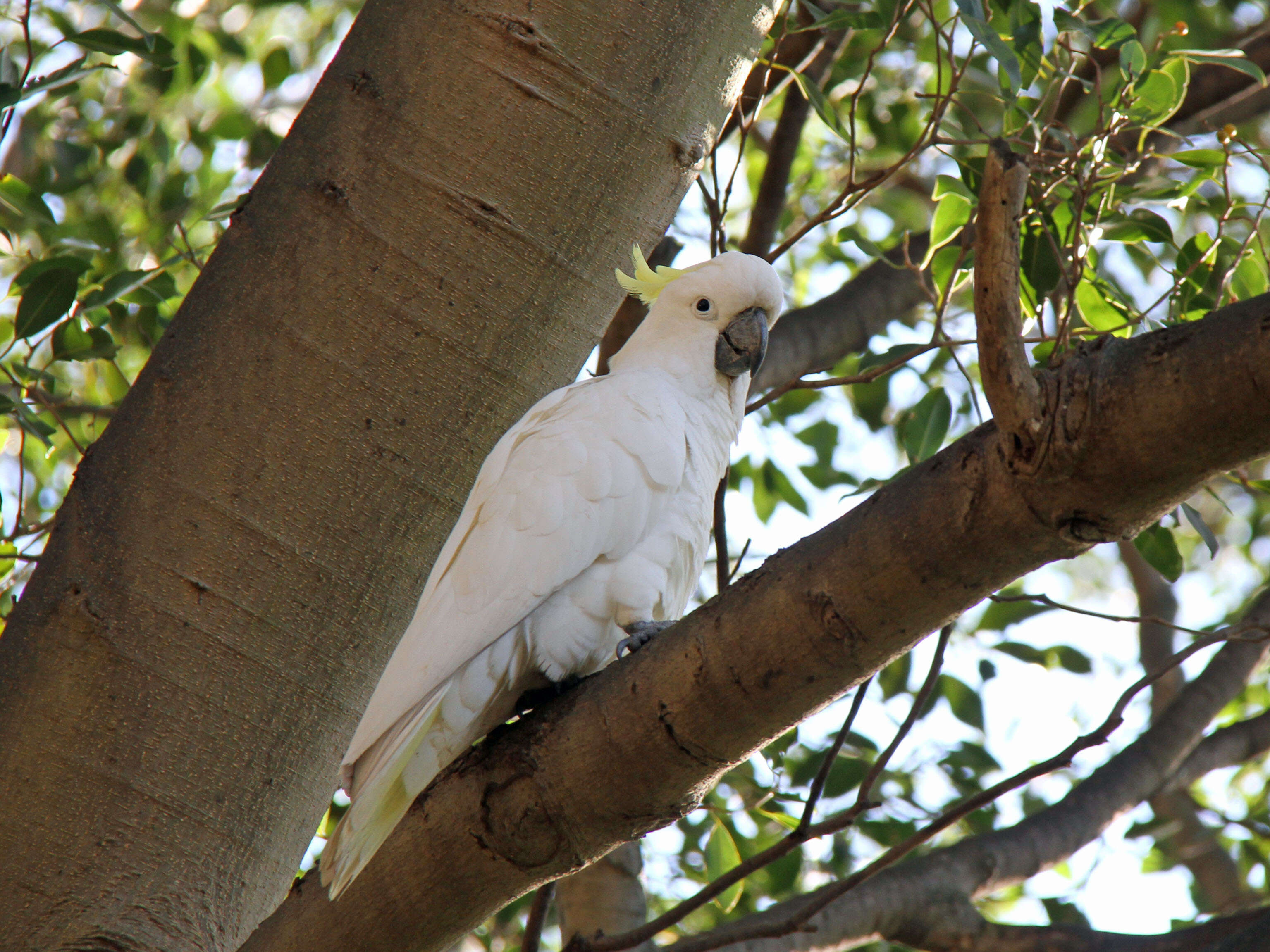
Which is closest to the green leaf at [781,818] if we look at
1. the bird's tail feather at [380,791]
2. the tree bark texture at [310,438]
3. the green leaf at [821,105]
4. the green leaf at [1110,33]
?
the bird's tail feather at [380,791]

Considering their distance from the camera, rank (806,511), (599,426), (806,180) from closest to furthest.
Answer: (599,426)
(806,511)
(806,180)

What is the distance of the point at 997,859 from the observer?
2688mm

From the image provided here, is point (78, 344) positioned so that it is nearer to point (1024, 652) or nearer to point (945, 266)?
point (945, 266)

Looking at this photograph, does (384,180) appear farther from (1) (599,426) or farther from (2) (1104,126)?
(2) (1104,126)

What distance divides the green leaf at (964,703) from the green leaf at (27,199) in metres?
2.60

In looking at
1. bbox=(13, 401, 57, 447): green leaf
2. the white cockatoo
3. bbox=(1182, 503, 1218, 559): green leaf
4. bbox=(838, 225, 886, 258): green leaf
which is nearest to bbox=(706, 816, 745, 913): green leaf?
the white cockatoo

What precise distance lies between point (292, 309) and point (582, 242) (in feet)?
1.64

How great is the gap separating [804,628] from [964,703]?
7.04 ft

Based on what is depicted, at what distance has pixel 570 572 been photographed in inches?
77.3

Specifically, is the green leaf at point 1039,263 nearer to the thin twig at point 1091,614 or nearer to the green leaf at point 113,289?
the thin twig at point 1091,614

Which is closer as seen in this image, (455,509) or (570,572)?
(455,509)

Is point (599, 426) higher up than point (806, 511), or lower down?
lower down

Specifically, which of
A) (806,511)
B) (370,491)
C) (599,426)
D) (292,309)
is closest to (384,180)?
(292,309)

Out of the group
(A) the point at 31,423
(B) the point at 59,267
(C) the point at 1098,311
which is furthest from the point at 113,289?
(C) the point at 1098,311
